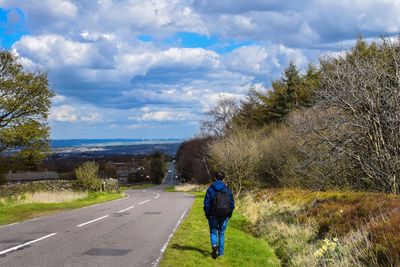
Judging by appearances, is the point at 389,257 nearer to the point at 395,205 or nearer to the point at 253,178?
the point at 395,205

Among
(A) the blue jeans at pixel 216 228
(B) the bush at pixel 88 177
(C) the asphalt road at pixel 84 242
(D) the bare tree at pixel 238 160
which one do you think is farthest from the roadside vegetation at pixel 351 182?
(B) the bush at pixel 88 177

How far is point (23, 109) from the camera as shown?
33375 mm

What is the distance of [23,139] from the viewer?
32.7 metres

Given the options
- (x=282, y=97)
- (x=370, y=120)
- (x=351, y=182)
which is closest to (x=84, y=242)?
(x=370, y=120)

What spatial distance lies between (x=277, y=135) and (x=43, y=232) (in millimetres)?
31196

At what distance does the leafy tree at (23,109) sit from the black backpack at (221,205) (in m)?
24.6

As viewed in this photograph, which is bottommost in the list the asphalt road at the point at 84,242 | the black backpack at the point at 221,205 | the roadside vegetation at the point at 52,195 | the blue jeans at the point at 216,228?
the roadside vegetation at the point at 52,195

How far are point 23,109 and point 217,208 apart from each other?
26171 mm

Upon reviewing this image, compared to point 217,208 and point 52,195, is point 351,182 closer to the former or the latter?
point 217,208

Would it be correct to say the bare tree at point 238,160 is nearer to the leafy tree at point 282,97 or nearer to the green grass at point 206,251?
the leafy tree at point 282,97

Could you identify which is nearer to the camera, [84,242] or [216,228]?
[216,228]

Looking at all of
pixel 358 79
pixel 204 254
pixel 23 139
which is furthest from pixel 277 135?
pixel 204 254

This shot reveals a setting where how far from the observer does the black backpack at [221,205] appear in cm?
1086

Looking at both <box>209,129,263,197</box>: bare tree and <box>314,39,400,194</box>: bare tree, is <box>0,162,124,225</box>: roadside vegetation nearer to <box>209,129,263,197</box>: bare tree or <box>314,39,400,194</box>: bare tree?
<box>209,129,263,197</box>: bare tree
